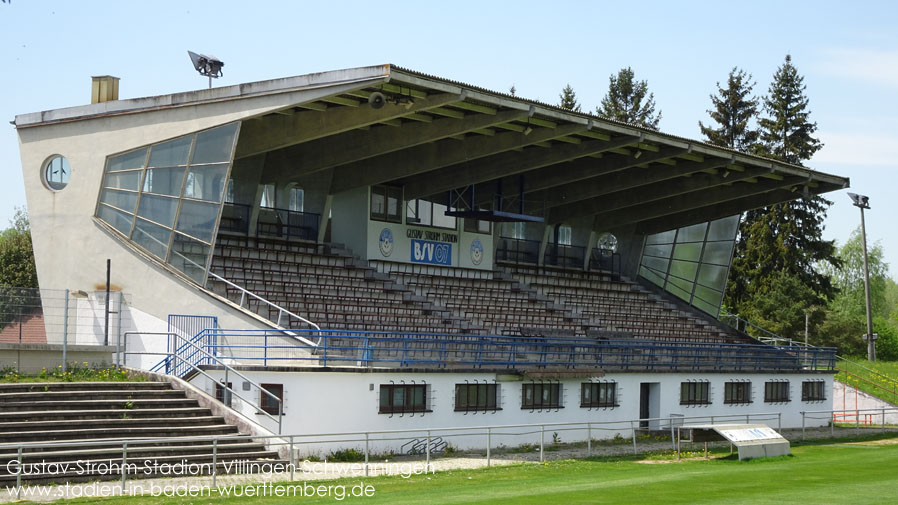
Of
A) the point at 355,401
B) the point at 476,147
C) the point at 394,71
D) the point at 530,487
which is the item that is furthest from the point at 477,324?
the point at 530,487

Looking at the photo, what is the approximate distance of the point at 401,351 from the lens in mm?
26312

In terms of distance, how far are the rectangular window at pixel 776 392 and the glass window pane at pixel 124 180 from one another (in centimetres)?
2260

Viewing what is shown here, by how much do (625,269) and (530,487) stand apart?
27.8 meters

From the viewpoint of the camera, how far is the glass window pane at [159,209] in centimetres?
2666

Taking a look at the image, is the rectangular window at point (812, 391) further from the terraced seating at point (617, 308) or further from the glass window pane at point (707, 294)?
the glass window pane at point (707, 294)

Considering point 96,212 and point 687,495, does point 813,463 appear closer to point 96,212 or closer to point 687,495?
point 687,495

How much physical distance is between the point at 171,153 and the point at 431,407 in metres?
9.22

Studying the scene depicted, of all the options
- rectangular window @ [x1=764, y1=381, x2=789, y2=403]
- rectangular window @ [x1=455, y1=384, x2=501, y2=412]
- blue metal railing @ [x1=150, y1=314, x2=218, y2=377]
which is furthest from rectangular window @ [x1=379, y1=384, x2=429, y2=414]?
rectangular window @ [x1=764, y1=381, x2=789, y2=403]

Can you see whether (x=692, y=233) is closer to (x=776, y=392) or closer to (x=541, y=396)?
(x=776, y=392)

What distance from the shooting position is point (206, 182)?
26234 millimetres

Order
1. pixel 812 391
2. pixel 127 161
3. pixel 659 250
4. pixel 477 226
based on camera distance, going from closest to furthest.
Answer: pixel 127 161 < pixel 477 226 < pixel 812 391 < pixel 659 250

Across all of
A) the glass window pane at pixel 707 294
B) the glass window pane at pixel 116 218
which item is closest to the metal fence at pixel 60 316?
the glass window pane at pixel 116 218

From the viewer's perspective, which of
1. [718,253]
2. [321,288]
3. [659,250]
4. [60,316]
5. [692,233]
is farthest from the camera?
[659,250]

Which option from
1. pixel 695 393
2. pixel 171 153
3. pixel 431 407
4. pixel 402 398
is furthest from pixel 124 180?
pixel 695 393
